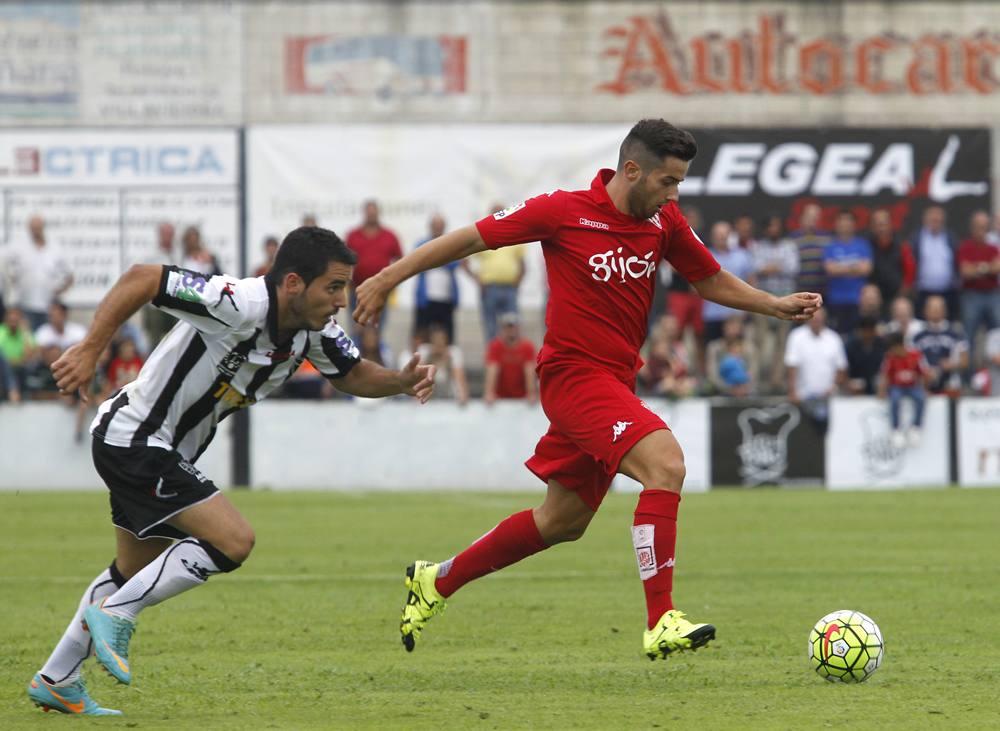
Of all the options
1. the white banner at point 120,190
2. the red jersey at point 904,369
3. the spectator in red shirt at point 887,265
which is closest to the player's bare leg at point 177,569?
the red jersey at point 904,369

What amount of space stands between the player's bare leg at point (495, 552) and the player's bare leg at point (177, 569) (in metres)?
1.43

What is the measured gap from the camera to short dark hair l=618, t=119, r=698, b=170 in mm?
7465

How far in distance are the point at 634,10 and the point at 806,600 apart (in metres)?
19.1

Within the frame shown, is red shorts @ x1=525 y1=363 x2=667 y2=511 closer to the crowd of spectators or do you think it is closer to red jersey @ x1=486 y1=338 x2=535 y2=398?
the crowd of spectators

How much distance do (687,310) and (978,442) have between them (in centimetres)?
417

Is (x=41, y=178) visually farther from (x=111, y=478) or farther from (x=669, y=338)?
(x=111, y=478)

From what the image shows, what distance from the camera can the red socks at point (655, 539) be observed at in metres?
7.15

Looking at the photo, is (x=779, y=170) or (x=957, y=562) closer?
(x=957, y=562)

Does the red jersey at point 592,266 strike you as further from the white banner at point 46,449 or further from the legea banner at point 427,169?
the legea banner at point 427,169

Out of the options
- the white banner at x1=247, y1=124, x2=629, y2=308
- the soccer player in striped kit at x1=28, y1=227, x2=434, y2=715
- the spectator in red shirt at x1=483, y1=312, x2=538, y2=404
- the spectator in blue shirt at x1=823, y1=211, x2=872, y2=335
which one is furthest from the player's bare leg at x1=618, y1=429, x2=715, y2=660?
the white banner at x1=247, y1=124, x2=629, y2=308

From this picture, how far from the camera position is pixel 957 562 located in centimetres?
1238

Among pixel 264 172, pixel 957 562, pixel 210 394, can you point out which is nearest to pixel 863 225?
pixel 264 172

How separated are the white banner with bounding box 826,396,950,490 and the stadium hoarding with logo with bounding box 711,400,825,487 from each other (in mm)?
251

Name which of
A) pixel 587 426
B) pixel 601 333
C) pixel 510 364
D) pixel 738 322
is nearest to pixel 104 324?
pixel 587 426
